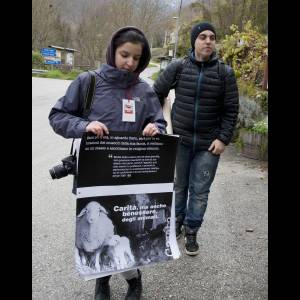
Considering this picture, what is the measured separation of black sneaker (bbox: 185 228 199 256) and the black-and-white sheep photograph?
96cm

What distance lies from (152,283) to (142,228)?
751mm

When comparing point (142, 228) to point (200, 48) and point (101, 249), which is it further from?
point (200, 48)

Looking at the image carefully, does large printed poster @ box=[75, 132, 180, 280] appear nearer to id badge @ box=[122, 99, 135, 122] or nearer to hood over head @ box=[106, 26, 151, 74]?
id badge @ box=[122, 99, 135, 122]

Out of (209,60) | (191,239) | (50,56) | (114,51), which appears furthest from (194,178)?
(50,56)

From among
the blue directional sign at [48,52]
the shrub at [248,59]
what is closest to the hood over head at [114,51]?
the shrub at [248,59]

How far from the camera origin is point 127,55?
7.59ft

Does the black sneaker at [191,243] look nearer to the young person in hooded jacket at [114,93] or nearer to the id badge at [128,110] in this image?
the young person in hooded jacket at [114,93]

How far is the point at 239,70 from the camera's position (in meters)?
8.91

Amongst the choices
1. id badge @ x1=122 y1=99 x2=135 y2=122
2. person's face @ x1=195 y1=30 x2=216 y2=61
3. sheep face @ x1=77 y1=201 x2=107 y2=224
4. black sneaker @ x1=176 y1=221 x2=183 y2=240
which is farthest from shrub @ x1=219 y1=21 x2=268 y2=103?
sheep face @ x1=77 y1=201 x2=107 y2=224

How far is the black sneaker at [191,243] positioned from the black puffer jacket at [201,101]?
77cm

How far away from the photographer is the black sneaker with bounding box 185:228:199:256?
11.1ft

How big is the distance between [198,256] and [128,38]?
202 centimetres
